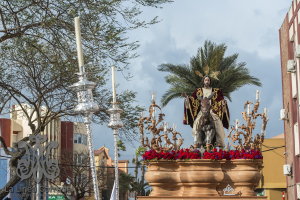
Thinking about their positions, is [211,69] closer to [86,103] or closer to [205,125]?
[205,125]

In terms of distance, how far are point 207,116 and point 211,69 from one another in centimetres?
1048

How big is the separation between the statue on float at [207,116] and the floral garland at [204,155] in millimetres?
452

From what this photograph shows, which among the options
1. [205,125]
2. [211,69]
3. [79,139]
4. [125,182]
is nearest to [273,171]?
[211,69]

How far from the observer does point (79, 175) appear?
39.8 m

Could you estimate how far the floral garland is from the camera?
12.9 m

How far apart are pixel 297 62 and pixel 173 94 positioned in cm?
833

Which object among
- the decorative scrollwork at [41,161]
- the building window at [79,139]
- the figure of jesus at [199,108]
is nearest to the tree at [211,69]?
the figure of jesus at [199,108]

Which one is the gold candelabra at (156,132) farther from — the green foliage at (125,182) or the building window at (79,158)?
the green foliage at (125,182)

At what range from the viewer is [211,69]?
79.6 feet

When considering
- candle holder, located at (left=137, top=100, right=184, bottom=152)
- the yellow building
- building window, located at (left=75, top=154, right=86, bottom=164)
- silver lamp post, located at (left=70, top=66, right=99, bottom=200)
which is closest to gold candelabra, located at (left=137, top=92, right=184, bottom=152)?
candle holder, located at (left=137, top=100, right=184, bottom=152)

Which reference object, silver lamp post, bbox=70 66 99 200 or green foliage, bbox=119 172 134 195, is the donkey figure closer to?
silver lamp post, bbox=70 66 99 200

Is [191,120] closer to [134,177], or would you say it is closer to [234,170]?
[234,170]

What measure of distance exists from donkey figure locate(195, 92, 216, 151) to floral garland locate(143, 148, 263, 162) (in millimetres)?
839

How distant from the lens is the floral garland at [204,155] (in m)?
12.9
